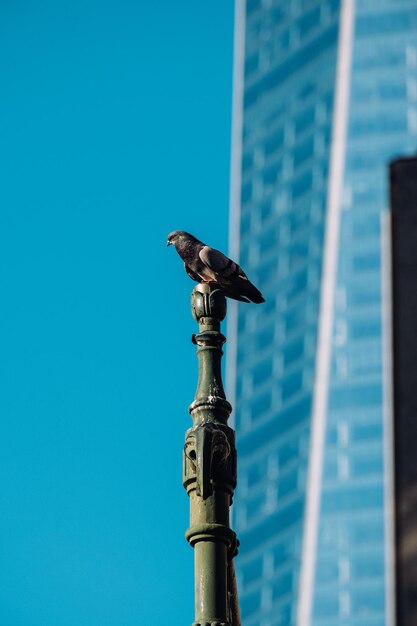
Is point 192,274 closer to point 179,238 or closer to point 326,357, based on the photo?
point 179,238

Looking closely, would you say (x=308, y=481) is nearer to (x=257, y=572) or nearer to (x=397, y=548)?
(x=257, y=572)

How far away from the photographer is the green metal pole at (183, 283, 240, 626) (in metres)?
8.00

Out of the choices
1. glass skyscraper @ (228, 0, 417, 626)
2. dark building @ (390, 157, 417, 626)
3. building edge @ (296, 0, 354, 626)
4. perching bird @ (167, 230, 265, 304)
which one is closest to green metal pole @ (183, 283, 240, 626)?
perching bird @ (167, 230, 265, 304)

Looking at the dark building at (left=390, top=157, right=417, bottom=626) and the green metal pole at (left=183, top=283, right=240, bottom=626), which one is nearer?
the green metal pole at (left=183, top=283, right=240, bottom=626)

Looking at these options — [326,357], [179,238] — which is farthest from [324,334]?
[179,238]

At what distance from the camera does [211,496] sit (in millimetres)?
8320

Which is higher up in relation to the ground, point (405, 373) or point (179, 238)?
point (405, 373)

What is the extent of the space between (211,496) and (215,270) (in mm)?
1521

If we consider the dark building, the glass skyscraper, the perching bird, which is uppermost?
the glass skyscraper

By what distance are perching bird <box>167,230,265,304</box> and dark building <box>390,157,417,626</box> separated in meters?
31.7

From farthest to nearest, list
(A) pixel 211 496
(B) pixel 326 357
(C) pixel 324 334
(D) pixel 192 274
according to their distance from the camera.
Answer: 1. (C) pixel 324 334
2. (B) pixel 326 357
3. (D) pixel 192 274
4. (A) pixel 211 496

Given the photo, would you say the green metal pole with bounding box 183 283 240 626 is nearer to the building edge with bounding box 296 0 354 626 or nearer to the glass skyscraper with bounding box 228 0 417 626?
the glass skyscraper with bounding box 228 0 417 626

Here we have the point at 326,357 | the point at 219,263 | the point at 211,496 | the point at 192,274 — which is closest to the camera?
the point at 211,496

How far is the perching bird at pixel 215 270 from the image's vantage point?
9.28 m
